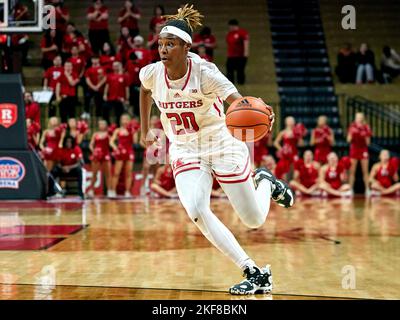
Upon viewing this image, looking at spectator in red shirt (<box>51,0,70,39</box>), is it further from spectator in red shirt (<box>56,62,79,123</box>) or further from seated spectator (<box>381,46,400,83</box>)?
seated spectator (<box>381,46,400,83</box>)

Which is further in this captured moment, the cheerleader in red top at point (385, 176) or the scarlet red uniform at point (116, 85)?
the scarlet red uniform at point (116, 85)

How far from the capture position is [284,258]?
291 inches

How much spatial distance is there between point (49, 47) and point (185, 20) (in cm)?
1217

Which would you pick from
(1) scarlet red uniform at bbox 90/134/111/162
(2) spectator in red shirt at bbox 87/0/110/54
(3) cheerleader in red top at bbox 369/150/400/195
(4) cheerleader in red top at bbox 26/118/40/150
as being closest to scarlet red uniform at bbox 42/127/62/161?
(4) cheerleader in red top at bbox 26/118/40/150

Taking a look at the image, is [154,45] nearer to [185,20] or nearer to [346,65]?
[346,65]

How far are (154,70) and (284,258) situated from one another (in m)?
A: 2.50

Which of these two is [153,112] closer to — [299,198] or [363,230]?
[299,198]

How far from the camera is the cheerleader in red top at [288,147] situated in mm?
15500

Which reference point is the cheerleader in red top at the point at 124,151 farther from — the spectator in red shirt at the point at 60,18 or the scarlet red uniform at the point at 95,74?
the spectator in red shirt at the point at 60,18

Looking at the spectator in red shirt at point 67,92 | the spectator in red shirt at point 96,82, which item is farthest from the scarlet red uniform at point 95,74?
the spectator in red shirt at point 67,92

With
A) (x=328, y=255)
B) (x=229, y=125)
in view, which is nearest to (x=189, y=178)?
(x=229, y=125)

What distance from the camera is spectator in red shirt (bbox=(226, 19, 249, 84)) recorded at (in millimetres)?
17547

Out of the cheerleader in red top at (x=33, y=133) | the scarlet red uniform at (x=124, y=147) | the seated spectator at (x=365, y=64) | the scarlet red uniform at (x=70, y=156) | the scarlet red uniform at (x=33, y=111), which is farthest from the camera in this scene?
the seated spectator at (x=365, y=64)

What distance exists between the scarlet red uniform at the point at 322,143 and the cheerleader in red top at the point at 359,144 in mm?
Result: 453
